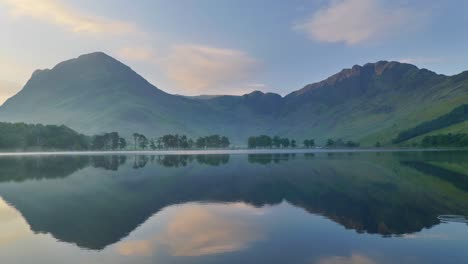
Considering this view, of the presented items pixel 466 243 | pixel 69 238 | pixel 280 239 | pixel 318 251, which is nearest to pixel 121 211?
pixel 69 238

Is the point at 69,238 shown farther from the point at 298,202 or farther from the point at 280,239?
the point at 298,202

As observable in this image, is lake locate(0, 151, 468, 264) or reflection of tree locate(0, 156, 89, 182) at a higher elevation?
reflection of tree locate(0, 156, 89, 182)

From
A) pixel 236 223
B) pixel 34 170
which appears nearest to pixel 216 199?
pixel 236 223

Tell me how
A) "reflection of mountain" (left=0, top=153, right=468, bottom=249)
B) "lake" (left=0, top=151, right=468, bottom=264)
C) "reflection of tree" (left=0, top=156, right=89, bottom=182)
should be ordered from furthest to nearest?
"reflection of tree" (left=0, top=156, right=89, bottom=182) < "reflection of mountain" (left=0, top=153, right=468, bottom=249) < "lake" (left=0, top=151, right=468, bottom=264)

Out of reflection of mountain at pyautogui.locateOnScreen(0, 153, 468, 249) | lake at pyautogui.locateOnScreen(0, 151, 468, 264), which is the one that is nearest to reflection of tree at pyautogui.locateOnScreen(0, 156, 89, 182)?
reflection of mountain at pyautogui.locateOnScreen(0, 153, 468, 249)

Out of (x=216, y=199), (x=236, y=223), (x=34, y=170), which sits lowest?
(x=236, y=223)

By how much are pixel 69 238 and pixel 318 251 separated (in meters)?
24.8

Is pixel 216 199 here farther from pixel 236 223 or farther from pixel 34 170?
pixel 34 170

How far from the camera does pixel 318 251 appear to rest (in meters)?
32.8

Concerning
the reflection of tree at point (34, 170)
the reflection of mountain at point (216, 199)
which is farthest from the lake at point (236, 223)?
the reflection of tree at point (34, 170)

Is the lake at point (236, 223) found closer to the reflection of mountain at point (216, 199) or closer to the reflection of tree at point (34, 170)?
the reflection of mountain at point (216, 199)

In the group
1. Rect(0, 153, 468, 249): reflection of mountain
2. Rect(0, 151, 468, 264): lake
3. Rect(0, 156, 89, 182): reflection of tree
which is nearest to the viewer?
Rect(0, 151, 468, 264): lake

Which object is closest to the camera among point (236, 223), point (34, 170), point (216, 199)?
point (236, 223)

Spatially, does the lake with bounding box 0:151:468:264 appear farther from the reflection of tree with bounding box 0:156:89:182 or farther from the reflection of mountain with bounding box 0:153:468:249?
the reflection of tree with bounding box 0:156:89:182
